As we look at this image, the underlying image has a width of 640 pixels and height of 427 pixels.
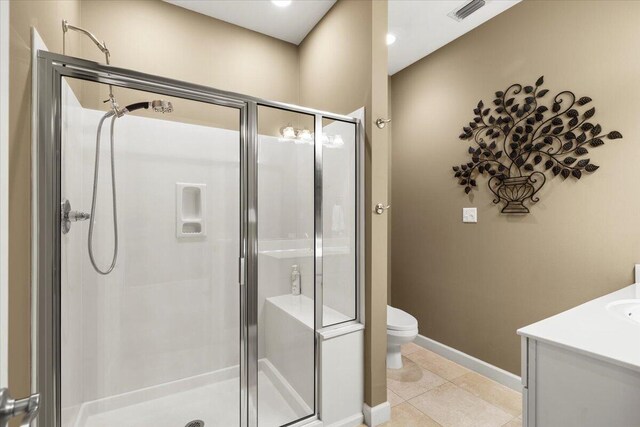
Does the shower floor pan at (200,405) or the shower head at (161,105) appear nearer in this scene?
the shower head at (161,105)

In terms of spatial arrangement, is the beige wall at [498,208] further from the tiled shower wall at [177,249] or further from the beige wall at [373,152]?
the tiled shower wall at [177,249]

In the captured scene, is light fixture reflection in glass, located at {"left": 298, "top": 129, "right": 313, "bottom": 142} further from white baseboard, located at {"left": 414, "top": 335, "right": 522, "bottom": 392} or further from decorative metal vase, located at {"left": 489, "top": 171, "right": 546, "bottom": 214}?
white baseboard, located at {"left": 414, "top": 335, "right": 522, "bottom": 392}

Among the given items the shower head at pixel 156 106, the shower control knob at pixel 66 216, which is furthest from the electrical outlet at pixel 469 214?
the shower control knob at pixel 66 216

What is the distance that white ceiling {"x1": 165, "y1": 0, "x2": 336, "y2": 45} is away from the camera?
7.22 ft

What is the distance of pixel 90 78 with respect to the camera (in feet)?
4.18

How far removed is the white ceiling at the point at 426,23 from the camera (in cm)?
221

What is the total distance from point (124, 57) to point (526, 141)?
2838 mm

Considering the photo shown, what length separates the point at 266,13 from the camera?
230cm

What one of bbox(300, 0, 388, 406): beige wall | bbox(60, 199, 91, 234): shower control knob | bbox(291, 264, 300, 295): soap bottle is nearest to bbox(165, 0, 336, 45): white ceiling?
bbox(300, 0, 388, 406): beige wall

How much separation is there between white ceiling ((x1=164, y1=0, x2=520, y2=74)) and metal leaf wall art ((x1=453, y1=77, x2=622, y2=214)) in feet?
2.14

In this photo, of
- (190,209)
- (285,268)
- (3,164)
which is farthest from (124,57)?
(285,268)

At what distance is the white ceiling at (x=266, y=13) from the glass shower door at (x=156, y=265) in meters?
0.92

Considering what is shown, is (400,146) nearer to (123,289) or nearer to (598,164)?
(598,164)

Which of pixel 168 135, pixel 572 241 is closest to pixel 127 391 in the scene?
pixel 168 135
